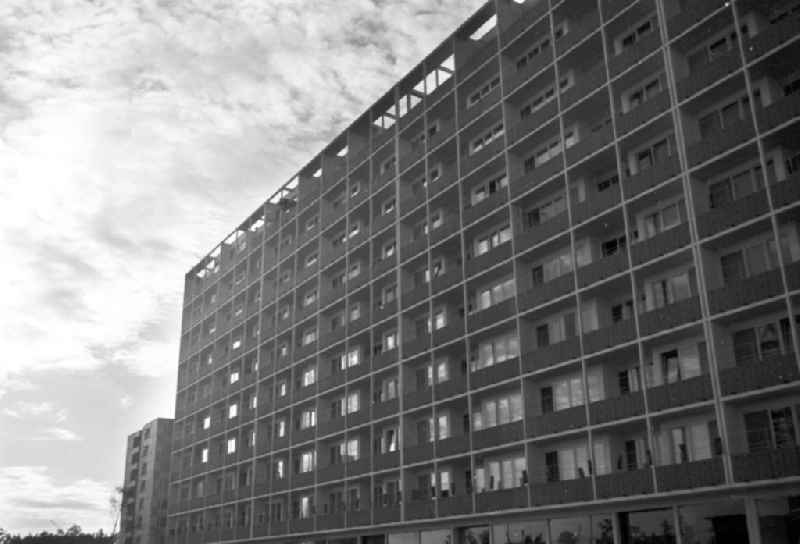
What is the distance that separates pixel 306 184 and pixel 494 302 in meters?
31.0

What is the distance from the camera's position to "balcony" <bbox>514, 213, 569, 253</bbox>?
45.5 meters

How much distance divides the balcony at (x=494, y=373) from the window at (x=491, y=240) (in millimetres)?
7307

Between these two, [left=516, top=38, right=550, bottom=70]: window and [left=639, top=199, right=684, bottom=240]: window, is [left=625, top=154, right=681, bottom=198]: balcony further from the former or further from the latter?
[left=516, top=38, right=550, bottom=70]: window

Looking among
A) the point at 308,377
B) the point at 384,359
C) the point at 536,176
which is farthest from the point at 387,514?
the point at 536,176

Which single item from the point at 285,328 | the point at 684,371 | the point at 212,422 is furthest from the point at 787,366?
the point at 212,422

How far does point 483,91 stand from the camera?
5681cm

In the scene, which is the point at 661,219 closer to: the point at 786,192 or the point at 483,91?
the point at 786,192

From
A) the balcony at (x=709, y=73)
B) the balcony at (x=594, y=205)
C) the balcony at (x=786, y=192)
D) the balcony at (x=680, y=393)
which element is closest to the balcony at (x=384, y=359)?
the balcony at (x=594, y=205)

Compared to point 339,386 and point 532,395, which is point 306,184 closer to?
point 339,386

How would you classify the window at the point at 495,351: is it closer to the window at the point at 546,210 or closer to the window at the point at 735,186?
the window at the point at 546,210

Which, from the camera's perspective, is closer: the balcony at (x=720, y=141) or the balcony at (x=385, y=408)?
the balcony at (x=720, y=141)

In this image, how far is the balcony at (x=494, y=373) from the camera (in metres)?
46.7

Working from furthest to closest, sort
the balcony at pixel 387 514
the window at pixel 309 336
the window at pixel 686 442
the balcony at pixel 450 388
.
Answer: the window at pixel 309 336 → the balcony at pixel 387 514 → the balcony at pixel 450 388 → the window at pixel 686 442

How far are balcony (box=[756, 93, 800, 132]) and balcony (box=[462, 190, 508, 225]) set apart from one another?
16943 mm
